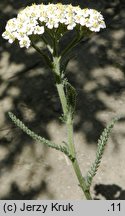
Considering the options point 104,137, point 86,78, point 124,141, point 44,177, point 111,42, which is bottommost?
point 104,137

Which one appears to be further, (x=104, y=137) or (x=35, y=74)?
(x=35, y=74)

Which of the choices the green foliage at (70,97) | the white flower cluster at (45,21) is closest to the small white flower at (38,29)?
the white flower cluster at (45,21)

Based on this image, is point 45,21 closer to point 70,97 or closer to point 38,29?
point 38,29

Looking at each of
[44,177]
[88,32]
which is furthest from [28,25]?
[44,177]

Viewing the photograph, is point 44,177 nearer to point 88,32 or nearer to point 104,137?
point 104,137

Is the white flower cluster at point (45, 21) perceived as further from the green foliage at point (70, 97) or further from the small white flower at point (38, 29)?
the green foliage at point (70, 97)

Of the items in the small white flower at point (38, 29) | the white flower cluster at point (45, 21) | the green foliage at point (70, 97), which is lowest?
the green foliage at point (70, 97)

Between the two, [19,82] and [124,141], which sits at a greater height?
[19,82]

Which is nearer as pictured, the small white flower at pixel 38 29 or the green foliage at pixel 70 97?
the small white flower at pixel 38 29
